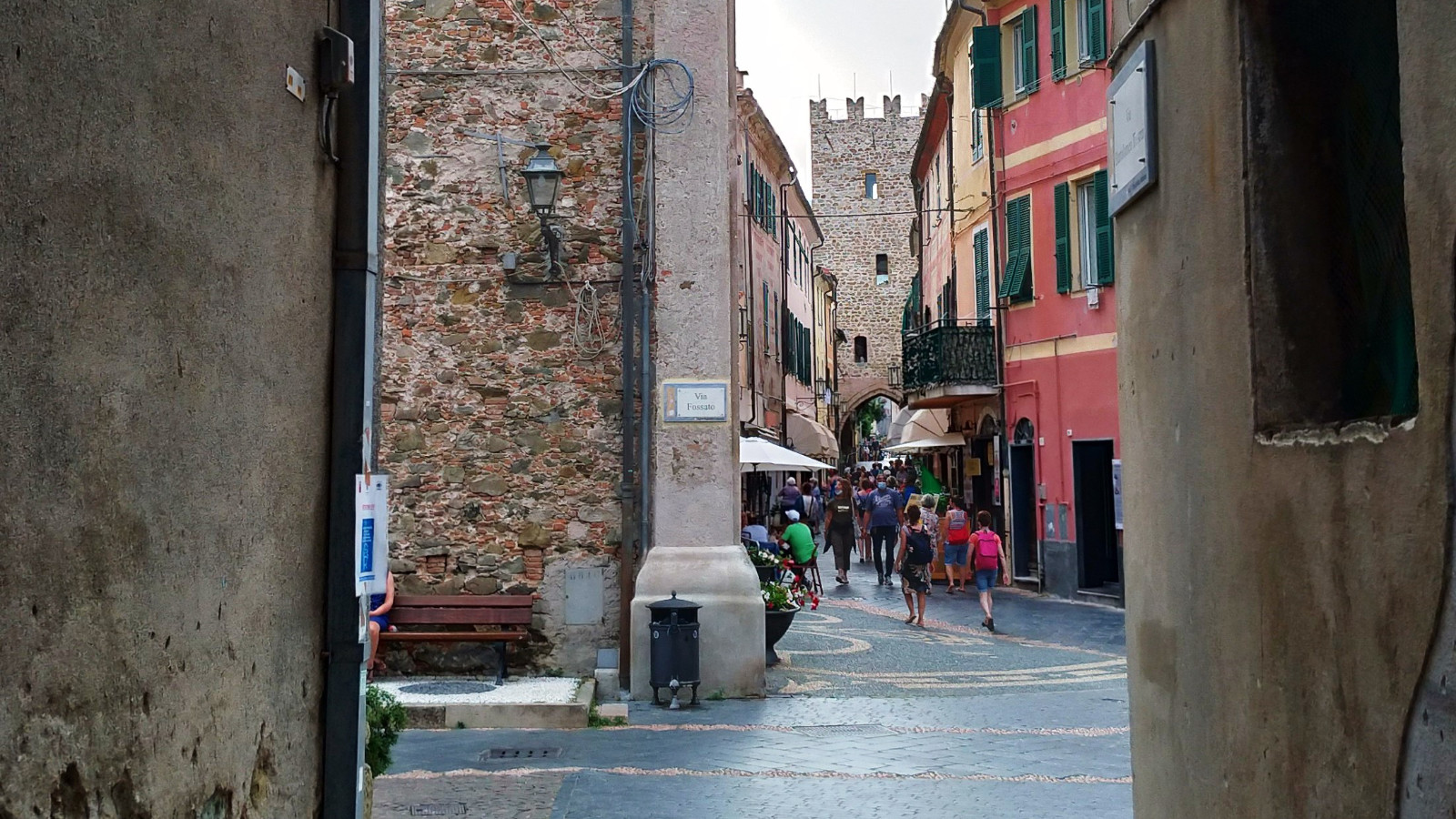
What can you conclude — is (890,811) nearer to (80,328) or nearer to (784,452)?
(80,328)

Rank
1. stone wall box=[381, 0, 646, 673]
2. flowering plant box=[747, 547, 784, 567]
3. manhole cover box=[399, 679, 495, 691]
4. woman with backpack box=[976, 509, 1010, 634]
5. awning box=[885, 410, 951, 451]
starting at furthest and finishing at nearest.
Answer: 1. awning box=[885, 410, 951, 451]
2. woman with backpack box=[976, 509, 1010, 634]
3. flowering plant box=[747, 547, 784, 567]
4. stone wall box=[381, 0, 646, 673]
5. manhole cover box=[399, 679, 495, 691]

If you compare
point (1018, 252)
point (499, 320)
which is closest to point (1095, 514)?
point (1018, 252)

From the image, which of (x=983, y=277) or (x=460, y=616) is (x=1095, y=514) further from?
(x=460, y=616)

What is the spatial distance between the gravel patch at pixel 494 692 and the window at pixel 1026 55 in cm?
1470

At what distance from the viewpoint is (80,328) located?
332 cm

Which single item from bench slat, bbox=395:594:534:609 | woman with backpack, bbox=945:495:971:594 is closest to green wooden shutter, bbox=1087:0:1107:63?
woman with backpack, bbox=945:495:971:594

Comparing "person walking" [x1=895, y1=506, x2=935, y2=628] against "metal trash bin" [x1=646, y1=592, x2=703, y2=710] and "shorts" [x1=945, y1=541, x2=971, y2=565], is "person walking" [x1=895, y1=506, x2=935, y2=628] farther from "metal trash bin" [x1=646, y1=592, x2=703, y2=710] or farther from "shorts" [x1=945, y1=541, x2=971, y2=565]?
"metal trash bin" [x1=646, y1=592, x2=703, y2=710]

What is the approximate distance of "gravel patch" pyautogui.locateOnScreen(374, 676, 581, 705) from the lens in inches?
411

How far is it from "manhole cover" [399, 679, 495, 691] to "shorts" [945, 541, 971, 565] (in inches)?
440

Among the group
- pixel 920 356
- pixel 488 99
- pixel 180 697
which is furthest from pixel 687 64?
pixel 920 356

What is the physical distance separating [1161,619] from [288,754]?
9.95 feet

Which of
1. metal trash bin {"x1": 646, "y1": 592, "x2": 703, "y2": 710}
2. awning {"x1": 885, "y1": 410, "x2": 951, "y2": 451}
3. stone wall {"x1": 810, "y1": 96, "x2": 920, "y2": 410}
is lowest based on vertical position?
metal trash bin {"x1": 646, "y1": 592, "x2": 703, "y2": 710}

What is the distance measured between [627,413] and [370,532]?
6.57 meters

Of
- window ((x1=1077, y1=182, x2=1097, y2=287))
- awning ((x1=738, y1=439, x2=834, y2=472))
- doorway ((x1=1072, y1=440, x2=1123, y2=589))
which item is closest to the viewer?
awning ((x1=738, y1=439, x2=834, y2=472))
